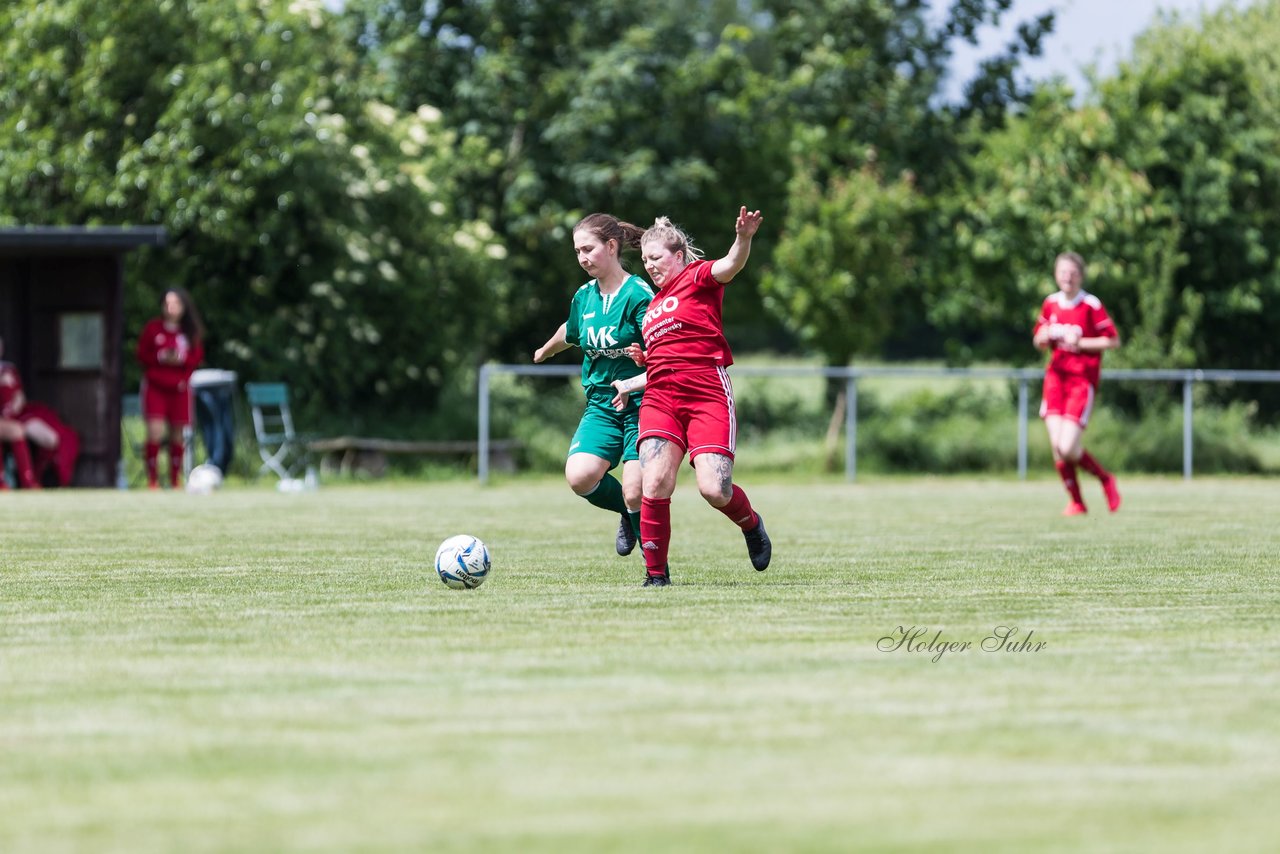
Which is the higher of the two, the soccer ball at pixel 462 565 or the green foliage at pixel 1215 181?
the green foliage at pixel 1215 181

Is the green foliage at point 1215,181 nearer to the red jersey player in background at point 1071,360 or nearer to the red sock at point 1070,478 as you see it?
the red jersey player in background at point 1071,360

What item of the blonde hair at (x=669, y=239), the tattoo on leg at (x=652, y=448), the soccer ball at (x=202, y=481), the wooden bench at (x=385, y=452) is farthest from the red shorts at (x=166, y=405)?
the tattoo on leg at (x=652, y=448)

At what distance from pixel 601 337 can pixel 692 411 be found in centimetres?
88

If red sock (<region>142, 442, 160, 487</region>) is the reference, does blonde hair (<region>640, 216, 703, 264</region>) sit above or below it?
above

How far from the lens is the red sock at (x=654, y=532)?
A: 29.3ft

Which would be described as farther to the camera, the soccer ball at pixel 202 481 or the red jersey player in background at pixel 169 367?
the red jersey player in background at pixel 169 367

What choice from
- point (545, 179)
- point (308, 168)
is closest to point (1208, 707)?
point (308, 168)

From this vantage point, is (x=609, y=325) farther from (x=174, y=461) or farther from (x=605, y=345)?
(x=174, y=461)

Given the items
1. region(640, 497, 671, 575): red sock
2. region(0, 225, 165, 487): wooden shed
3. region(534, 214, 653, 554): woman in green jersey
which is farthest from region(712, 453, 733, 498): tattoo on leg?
region(0, 225, 165, 487): wooden shed

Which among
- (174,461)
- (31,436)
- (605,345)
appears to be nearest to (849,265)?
(174,461)

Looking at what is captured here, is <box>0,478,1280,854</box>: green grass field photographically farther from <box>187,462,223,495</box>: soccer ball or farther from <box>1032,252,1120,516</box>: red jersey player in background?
<box>187,462,223,495</box>: soccer ball

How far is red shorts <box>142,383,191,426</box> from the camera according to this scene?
2100cm

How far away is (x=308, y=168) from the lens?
2544cm

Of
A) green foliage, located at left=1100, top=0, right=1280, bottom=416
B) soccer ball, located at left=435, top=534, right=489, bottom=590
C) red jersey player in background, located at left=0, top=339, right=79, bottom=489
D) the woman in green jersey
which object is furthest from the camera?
green foliage, located at left=1100, top=0, right=1280, bottom=416
